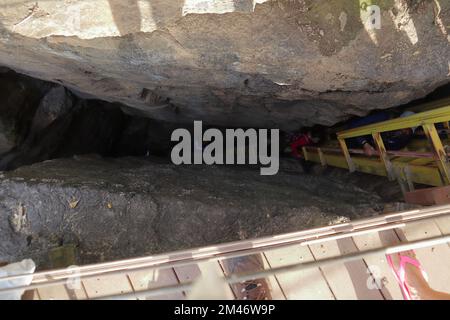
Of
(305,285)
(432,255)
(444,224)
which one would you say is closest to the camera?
(305,285)

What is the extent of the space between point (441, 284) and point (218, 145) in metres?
5.40

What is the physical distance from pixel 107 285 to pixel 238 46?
2.21 metres

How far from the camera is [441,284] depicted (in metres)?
2.68

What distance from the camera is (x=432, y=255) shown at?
275 centimetres

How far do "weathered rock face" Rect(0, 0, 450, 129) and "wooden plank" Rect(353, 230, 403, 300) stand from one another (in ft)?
5.46

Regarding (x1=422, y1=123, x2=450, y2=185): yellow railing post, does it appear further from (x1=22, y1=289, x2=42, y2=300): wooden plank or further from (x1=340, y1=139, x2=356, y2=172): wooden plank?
(x1=22, y1=289, x2=42, y2=300): wooden plank

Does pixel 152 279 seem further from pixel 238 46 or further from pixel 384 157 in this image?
pixel 384 157

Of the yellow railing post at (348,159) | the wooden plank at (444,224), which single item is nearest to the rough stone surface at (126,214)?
the wooden plank at (444,224)

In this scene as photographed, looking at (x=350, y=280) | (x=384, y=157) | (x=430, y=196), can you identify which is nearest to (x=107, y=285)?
(x=350, y=280)

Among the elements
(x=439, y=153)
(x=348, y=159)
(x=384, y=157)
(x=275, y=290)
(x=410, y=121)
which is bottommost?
(x=275, y=290)

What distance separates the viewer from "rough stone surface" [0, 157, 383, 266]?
11.5 ft

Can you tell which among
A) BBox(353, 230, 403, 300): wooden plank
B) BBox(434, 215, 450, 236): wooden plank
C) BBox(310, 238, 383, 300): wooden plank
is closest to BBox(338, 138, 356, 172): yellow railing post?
BBox(434, 215, 450, 236): wooden plank

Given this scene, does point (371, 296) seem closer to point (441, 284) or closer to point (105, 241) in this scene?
point (441, 284)

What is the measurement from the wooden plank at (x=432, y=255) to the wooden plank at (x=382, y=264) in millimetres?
108
